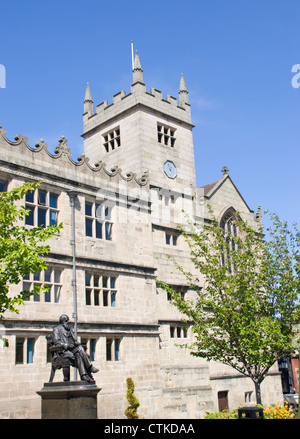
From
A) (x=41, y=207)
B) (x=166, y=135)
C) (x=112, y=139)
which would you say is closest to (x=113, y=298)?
(x=41, y=207)

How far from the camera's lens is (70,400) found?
13.5 metres

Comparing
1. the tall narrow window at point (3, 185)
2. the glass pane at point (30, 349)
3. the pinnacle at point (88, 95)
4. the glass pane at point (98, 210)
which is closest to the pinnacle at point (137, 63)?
the pinnacle at point (88, 95)

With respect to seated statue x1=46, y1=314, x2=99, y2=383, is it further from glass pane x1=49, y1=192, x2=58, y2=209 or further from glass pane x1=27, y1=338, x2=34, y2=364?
glass pane x1=49, y1=192, x2=58, y2=209

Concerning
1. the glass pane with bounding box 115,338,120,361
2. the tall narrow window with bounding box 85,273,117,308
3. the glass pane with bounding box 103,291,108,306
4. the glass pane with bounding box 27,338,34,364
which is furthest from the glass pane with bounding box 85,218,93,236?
the glass pane with bounding box 27,338,34,364

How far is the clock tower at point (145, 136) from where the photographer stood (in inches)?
1232

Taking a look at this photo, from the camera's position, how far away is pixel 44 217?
22.7 meters

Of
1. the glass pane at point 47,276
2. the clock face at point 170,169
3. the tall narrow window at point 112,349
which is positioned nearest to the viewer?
the glass pane at point 47,276

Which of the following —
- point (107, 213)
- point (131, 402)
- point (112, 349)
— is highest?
point (107, 213)

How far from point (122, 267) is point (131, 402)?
21.3ft

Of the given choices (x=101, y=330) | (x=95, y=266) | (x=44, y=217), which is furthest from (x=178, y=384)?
(x=44, y=217)

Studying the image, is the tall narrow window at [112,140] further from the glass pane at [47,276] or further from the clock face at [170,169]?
the glass pane at [47,276]

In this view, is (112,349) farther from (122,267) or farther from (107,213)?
(107,213)

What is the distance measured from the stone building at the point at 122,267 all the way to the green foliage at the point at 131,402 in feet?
0.98
